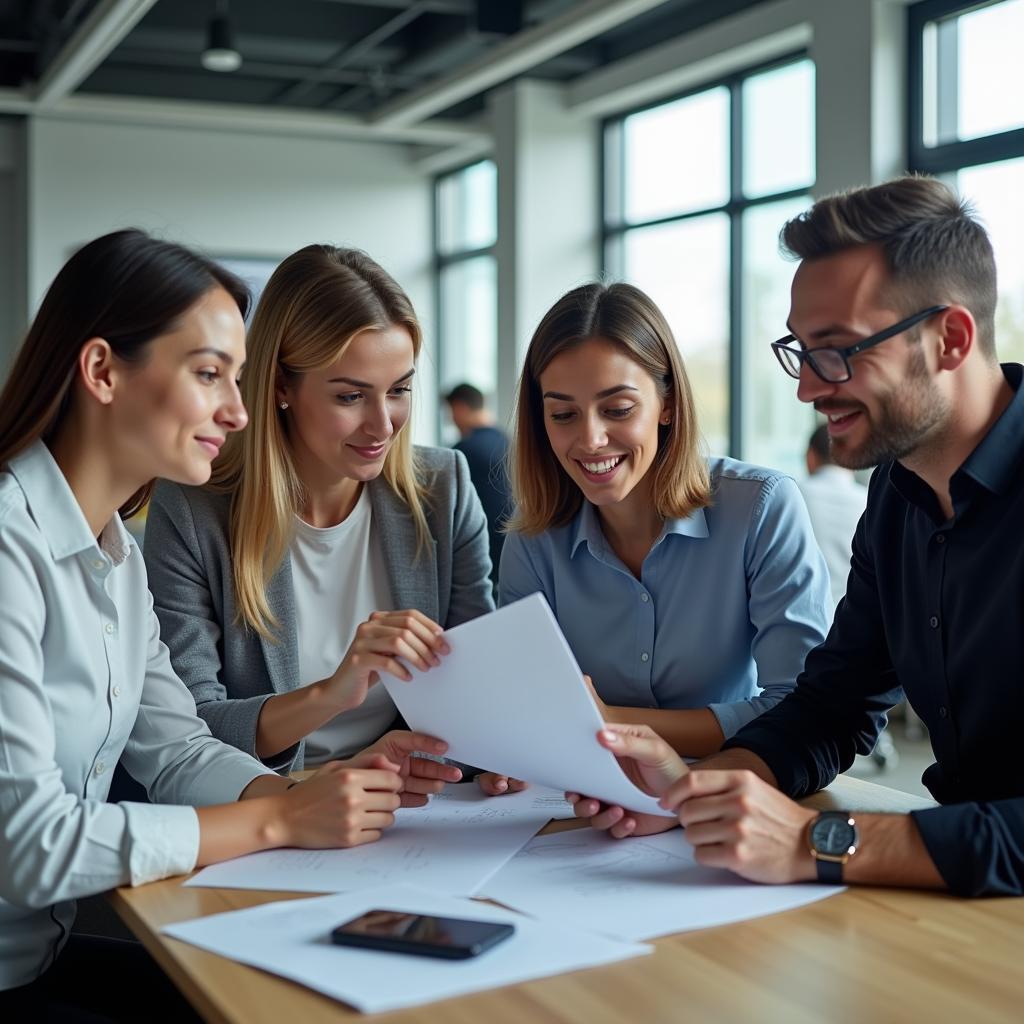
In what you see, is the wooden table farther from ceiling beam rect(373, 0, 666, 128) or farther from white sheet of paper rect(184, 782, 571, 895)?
ceiling beam rect(373, 0, 666, 128)

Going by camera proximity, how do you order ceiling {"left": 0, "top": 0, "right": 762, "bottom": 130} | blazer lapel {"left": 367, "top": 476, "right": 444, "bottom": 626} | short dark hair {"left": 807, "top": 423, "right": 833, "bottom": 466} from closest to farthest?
blazer lapel {"left": 367, "top": 476, "right": 444, "bottom": 626}, short dark hair {"left": 807, "top": 423, "right": 833, "bottom": 466}, ceiling {"left": 0, "top": 0, "right": 762, "bottom": 130}

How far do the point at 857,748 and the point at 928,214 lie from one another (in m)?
0.73

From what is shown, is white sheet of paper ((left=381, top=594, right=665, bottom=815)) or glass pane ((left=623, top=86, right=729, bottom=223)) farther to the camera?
glass pane ((left=623, top=86, right=729, bottom=223))

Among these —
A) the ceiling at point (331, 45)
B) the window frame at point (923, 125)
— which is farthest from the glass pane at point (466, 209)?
the window frame at point (923, 125)

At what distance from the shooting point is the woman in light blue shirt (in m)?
2.04

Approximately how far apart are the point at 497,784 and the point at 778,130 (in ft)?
19.7

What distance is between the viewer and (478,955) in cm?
112

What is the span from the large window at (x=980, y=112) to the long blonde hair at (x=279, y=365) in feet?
13.3

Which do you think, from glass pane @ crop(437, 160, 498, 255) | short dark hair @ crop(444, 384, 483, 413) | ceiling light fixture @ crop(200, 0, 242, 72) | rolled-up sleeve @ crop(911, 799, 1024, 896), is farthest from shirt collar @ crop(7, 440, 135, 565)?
glass pane @ crop(437, 160, 498, 255)

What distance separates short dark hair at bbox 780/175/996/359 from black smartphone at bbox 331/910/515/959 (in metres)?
0.89

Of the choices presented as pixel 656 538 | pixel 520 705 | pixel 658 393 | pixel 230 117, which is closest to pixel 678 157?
pixel 230 117

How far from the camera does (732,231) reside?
735cm

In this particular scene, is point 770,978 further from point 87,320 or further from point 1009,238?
point 1009,238

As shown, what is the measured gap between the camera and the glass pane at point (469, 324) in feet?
33.1
